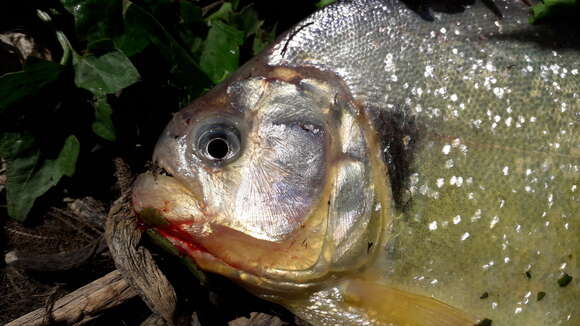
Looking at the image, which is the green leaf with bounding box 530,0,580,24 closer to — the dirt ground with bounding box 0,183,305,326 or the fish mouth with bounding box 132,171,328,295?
the fish mouth with bounding box 132,171,328,295

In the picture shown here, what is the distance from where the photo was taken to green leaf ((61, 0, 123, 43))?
116 inches

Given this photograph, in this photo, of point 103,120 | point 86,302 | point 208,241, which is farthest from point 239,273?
point 103,120

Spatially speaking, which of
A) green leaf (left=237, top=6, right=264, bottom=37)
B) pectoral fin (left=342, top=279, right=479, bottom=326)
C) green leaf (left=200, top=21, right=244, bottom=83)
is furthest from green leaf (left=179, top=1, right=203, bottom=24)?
pectoral fin (left=342, top=279, right=479, bottom=326)

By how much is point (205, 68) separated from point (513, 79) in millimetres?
1587

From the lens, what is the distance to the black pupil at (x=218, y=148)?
236 cm

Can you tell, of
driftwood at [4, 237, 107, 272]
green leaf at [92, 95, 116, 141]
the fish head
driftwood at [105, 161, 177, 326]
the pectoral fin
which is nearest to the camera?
the fish head

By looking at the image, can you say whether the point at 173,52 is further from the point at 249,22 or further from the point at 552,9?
the point at 552,9

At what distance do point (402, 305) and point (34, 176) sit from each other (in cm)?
209

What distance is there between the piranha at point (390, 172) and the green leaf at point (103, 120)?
2.51 ft

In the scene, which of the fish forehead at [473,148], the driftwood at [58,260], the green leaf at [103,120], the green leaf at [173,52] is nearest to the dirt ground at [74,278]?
the driftwood at [58,260]

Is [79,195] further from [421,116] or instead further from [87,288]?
[421,116]

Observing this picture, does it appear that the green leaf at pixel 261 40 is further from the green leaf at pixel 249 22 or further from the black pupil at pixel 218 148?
the black pupil at pixel 218 148

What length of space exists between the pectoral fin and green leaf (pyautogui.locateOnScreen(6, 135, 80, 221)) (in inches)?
66.9

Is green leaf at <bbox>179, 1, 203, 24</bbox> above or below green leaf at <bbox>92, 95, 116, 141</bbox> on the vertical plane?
above
